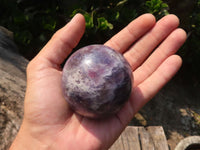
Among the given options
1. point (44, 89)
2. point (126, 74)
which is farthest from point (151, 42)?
point (44, 89)

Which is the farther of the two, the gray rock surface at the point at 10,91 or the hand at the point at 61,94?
the gray rock surface at the point at 10,91

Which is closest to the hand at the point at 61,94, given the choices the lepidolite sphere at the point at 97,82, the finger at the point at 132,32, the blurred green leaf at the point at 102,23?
the finger at the point at 132,32

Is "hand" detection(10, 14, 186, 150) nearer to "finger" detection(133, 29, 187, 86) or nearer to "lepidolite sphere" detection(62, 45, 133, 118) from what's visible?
"finger" detection(133, 29, 187, 86)

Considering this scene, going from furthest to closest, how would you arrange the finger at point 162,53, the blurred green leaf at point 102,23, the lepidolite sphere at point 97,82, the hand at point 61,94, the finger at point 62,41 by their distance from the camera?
1. the blurred green leaf at point 102,23
2. the finger at point 162,53
3. the finger at point 62,41
4. the hand at point 61,94
5. the lepidolite sphere at point 97,82

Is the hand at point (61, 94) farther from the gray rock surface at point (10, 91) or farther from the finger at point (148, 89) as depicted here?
the gray rock surface at point (10, 91)

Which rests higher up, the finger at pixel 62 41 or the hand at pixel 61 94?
the finger at pixel 62 41

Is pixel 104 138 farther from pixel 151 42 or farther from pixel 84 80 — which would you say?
pixel 151 42
